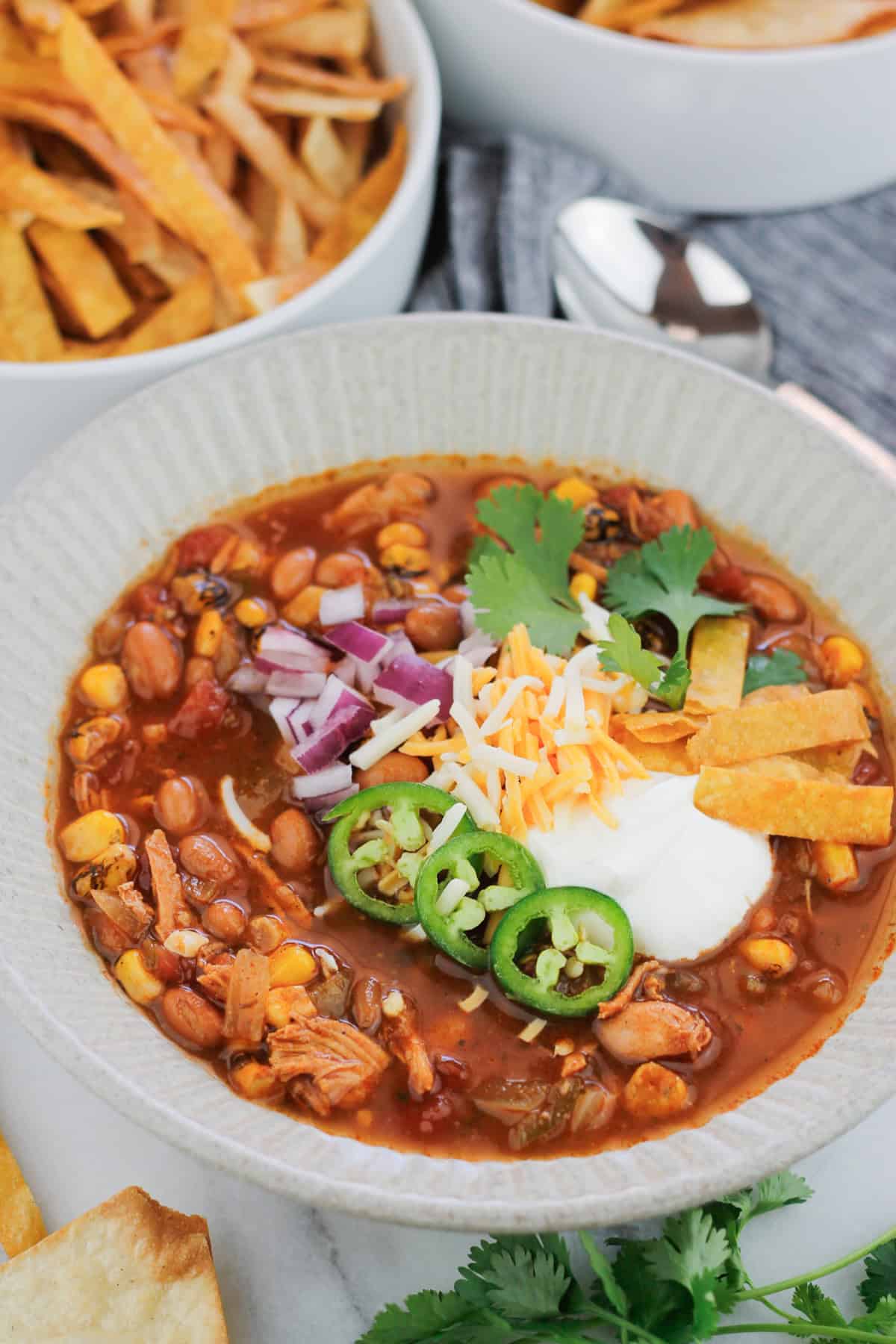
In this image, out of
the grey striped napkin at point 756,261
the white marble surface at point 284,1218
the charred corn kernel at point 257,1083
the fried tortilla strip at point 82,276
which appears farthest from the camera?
the grey striped napkin at point 756,261

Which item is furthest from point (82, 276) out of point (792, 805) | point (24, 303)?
point (792, 805)

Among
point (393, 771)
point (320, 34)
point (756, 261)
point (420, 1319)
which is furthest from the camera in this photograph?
point (756, 261)

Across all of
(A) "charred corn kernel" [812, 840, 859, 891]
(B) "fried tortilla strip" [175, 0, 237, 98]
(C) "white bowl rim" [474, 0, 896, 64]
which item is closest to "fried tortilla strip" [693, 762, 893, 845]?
(A) "charred corn kernel" [812, 840, 859, 891]

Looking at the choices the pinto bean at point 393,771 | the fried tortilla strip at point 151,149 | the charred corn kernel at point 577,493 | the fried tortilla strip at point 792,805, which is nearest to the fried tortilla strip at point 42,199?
the fried tortilla strip at point 151,149

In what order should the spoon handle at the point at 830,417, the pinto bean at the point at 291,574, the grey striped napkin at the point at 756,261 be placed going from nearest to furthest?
the pinto bean at the point at 291,574 < the spoon handle at the point at 830,417 < the grey striped napkin at the point at 756,261

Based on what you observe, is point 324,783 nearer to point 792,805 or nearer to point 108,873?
point 108,873

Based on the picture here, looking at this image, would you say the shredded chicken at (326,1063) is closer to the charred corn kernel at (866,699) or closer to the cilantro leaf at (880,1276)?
the cilantro leaf at (880,1276)

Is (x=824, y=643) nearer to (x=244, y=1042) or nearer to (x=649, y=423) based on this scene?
(x=649, y=423)
